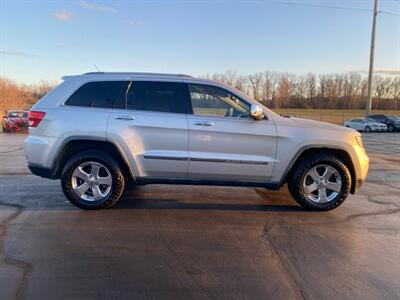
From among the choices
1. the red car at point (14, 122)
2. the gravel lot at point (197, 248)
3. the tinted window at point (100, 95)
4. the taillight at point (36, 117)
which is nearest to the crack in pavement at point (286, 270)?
the gravel lot at point (197, 248)

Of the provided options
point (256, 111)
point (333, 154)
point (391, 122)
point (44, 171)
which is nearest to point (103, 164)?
point (44, 171)

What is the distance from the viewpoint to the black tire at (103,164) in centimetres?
528

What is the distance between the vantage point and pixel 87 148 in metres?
5.46

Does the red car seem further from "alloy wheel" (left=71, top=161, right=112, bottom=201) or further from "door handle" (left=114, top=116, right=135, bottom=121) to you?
"door handle" (left=114, top=116, right=135, bottom=121)

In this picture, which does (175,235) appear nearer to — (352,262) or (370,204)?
(352,262)

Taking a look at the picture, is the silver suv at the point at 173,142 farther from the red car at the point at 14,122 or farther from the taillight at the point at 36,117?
the red car at the point at 14,122

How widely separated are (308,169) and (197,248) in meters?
2.29

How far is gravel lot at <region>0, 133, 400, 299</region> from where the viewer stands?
319 cm

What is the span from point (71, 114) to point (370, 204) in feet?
16.7

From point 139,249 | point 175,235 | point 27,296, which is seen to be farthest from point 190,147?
point 27,296

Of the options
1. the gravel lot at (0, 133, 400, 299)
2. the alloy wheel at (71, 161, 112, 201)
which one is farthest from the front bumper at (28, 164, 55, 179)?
the gravel lot at (0, 133, 400, 299)

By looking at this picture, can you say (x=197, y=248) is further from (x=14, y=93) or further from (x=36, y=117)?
(x=14, y=93)

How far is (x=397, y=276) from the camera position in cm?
350

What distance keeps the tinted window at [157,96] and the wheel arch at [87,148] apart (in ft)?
2.19
